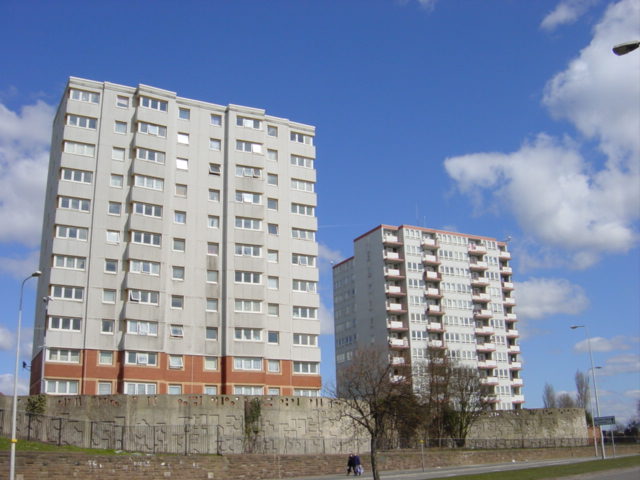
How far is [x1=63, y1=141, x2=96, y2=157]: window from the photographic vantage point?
65562 millimetres

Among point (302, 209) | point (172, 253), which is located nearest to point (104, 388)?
point (172, 253)

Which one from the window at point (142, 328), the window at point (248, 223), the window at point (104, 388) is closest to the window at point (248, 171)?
the window at point (248, 223)

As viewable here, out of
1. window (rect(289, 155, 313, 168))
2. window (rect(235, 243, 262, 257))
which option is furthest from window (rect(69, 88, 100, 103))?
window (rect(289, 155, 313, 168))

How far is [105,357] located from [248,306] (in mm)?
14584

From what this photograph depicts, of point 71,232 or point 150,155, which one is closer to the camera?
point 71,232

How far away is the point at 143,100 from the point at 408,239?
6223 centimetres

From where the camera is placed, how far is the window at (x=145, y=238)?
6569cm

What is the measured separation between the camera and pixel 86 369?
60.2 m

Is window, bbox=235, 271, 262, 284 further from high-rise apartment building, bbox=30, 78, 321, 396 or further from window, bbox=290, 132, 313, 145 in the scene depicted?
window, bbox=290, 132, 313, 145

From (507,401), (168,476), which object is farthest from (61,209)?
(507,401)

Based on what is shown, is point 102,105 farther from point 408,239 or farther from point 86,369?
point 408,239

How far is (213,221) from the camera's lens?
70875mm

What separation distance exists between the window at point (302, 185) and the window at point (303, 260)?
293 inches

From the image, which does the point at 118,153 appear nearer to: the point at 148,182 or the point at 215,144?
the point at 148,182
